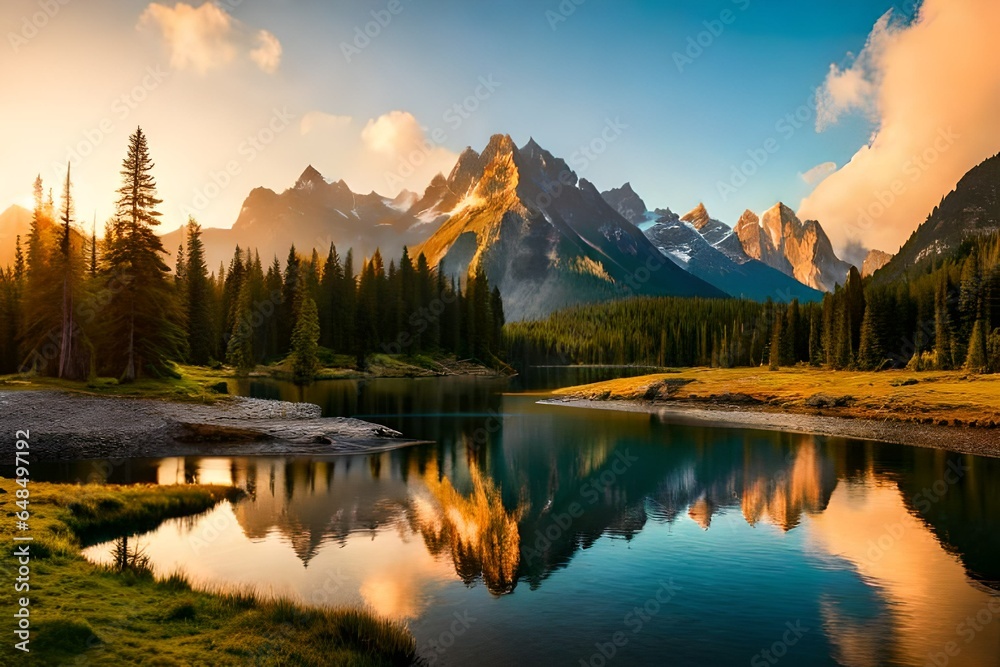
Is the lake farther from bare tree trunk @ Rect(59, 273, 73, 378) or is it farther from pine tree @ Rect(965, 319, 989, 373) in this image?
pine tree @ Rect(965, 319, 989, 373)

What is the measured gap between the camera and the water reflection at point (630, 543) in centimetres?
1725

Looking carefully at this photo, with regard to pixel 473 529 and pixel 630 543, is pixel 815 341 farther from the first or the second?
pixel 473 529

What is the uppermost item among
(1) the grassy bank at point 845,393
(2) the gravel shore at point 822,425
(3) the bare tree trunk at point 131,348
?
(3) the bare tree trunk at point 131,348

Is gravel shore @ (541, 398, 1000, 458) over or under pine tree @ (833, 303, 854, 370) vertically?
under

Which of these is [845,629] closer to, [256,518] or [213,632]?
[213,632]

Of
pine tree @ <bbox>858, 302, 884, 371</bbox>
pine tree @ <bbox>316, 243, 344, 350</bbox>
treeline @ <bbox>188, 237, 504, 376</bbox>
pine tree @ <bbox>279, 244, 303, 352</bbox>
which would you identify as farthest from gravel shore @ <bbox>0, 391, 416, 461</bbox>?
pine tree @ <bbox>858, 302, 884, 371</bbox>

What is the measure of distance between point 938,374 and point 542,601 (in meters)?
87.2

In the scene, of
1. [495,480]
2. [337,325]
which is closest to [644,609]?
[495,480]

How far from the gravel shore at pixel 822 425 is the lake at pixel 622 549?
5.55 metres

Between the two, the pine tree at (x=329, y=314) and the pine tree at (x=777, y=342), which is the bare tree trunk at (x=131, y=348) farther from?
the pine tree at (x=777, y=342)

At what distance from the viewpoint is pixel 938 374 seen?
82438 millimetres

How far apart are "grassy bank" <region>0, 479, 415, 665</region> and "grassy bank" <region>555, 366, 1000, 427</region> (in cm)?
6333

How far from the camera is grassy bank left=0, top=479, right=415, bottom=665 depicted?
11672mm

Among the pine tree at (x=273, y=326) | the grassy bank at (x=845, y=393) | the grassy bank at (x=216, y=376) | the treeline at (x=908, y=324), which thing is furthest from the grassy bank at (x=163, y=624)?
the pine tree at (x=273, y=326)
